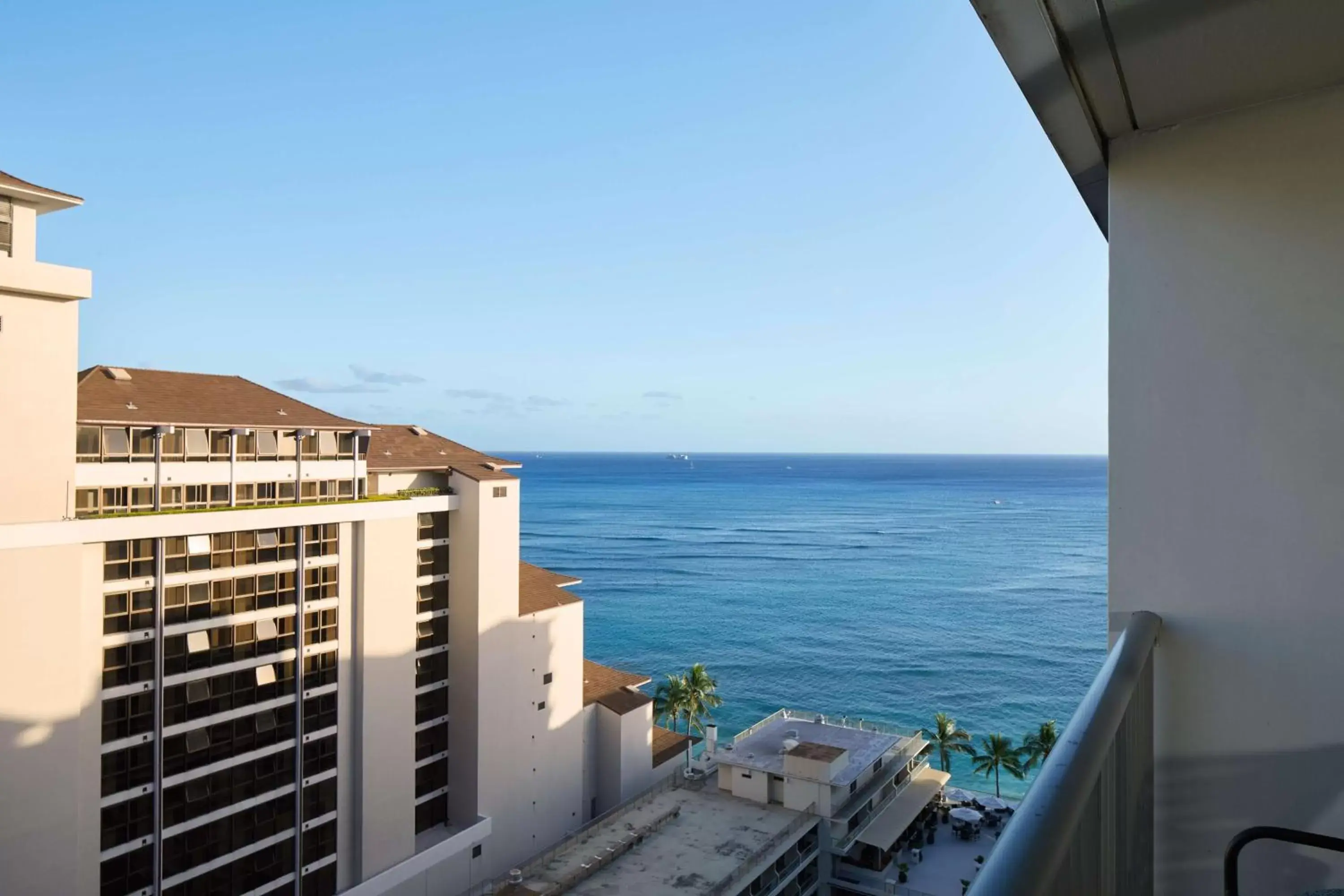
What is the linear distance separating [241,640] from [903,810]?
47.7ft

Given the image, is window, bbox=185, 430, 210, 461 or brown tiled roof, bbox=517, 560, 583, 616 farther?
brown tiled roof, bbox=517, 560, 583, 616

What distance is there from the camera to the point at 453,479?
16.3 m

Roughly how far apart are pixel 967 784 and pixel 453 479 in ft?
60.6

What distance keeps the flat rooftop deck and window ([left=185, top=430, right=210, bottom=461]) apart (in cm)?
879

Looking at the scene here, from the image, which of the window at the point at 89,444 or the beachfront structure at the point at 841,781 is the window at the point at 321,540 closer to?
the window at the point at 89,444

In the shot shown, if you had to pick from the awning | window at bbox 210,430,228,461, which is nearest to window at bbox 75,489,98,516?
window at bbox 210,430,228,461

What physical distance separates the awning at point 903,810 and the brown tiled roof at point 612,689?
242 inches

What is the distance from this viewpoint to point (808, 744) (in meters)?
18.5

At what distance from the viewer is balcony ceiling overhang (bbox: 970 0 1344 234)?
4.52 ft

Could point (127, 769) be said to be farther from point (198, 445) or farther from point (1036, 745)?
point (1036, 745)

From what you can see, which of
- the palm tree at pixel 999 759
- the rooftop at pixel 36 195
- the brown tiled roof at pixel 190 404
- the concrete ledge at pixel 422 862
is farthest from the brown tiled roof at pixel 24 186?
the palm tree at pixel 999 759

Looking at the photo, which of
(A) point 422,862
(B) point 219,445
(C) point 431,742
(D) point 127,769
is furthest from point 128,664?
(A) point 422,862

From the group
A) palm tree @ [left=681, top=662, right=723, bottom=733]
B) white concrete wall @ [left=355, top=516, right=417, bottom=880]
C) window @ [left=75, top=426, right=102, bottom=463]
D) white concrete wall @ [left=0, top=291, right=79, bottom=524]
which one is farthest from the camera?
palm tree @ [left=681, top=662, right=723, bottom=733]

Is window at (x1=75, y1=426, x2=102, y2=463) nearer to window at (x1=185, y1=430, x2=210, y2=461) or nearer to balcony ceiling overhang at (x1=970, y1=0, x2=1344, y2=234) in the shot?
A: window at (x1=185, y1=430, x2=210, y2=461)
